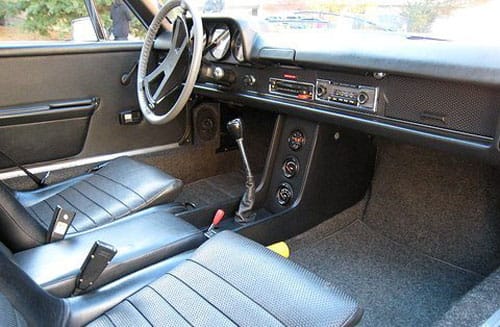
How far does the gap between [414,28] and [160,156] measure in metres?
1.29

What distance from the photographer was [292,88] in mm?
1575

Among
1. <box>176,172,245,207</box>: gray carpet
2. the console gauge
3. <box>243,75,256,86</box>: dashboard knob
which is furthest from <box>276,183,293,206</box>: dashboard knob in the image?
<box>243,75,256,86</box>: dashboard knob

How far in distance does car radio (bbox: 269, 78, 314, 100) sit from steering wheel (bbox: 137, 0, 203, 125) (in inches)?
11.4

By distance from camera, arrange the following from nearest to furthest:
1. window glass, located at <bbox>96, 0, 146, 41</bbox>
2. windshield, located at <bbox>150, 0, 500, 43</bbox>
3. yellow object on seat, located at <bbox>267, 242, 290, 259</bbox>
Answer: windshield, located at <bbox>150, 0, 500, 43</bbox>, yellow object on seat, located at <bbox>267, 242, 290, 259</bbox>, window glass, located at <bbox>96, 0, 146, 41</bbox>

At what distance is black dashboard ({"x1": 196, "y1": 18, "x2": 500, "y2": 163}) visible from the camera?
1.07 metres

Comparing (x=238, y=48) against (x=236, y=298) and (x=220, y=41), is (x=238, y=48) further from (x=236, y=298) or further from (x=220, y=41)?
(x=236, y=298)

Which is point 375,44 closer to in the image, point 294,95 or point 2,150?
point 294,95

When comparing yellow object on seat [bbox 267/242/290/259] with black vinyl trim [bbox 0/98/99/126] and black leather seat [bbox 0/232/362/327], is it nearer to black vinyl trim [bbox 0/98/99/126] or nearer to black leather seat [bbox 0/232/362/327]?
black leather seat [bbox 0/232/362/327]

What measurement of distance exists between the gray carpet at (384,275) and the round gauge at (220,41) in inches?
31.6

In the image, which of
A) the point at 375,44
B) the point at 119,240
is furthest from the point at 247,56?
the point at 119,240

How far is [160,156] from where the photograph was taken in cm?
220

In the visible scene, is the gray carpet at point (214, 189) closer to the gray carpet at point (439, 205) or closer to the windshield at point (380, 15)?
the gray carpet at point (439, 205)

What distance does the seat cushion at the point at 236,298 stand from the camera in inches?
32.5

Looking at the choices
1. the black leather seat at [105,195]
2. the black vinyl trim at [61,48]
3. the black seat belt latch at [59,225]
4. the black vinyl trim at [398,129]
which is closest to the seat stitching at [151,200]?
the black leather seat at [105,195]
